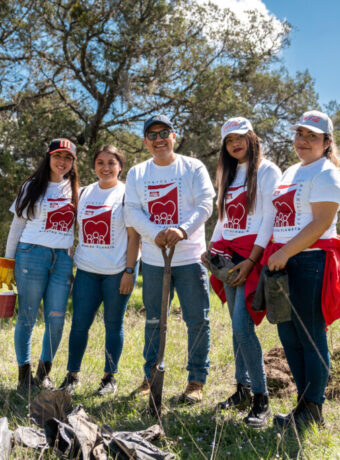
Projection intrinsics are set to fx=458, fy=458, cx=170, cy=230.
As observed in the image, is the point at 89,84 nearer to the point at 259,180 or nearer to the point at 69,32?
the point at 69,32

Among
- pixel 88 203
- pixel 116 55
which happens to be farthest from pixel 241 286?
pixel 116 55

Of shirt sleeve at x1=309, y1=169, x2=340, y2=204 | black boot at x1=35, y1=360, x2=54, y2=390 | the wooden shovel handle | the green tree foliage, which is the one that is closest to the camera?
shirt sleeve at x1=309, y1=169, x2=340, y2=204

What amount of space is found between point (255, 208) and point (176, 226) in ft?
2.13

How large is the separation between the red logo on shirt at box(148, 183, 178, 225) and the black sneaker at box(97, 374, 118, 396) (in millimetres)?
1447

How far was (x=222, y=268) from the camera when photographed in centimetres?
321

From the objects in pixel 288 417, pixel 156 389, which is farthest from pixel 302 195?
pixel 156 389

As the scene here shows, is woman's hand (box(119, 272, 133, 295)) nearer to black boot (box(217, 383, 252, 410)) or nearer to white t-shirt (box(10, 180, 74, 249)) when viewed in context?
white t-shirt (box(10, 180, 74, 249))

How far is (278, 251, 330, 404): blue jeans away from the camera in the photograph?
2846 mm

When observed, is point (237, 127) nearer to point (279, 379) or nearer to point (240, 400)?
point (240, 400)

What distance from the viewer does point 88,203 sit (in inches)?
157

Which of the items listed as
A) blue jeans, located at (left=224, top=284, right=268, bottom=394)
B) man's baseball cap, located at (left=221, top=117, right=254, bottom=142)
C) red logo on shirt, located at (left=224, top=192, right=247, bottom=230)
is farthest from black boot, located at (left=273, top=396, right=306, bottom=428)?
man's baseball cap, located at (left=221, top=117, right=254, bottom=142)

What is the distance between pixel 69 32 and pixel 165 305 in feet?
25.0

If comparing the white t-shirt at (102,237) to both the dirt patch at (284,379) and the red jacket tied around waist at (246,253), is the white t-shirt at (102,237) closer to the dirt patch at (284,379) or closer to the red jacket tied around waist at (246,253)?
the red jacket tied around waist at (246,253)

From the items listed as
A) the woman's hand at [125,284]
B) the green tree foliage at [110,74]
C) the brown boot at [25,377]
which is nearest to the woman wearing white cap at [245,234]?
the woman's hand at [125,284]
